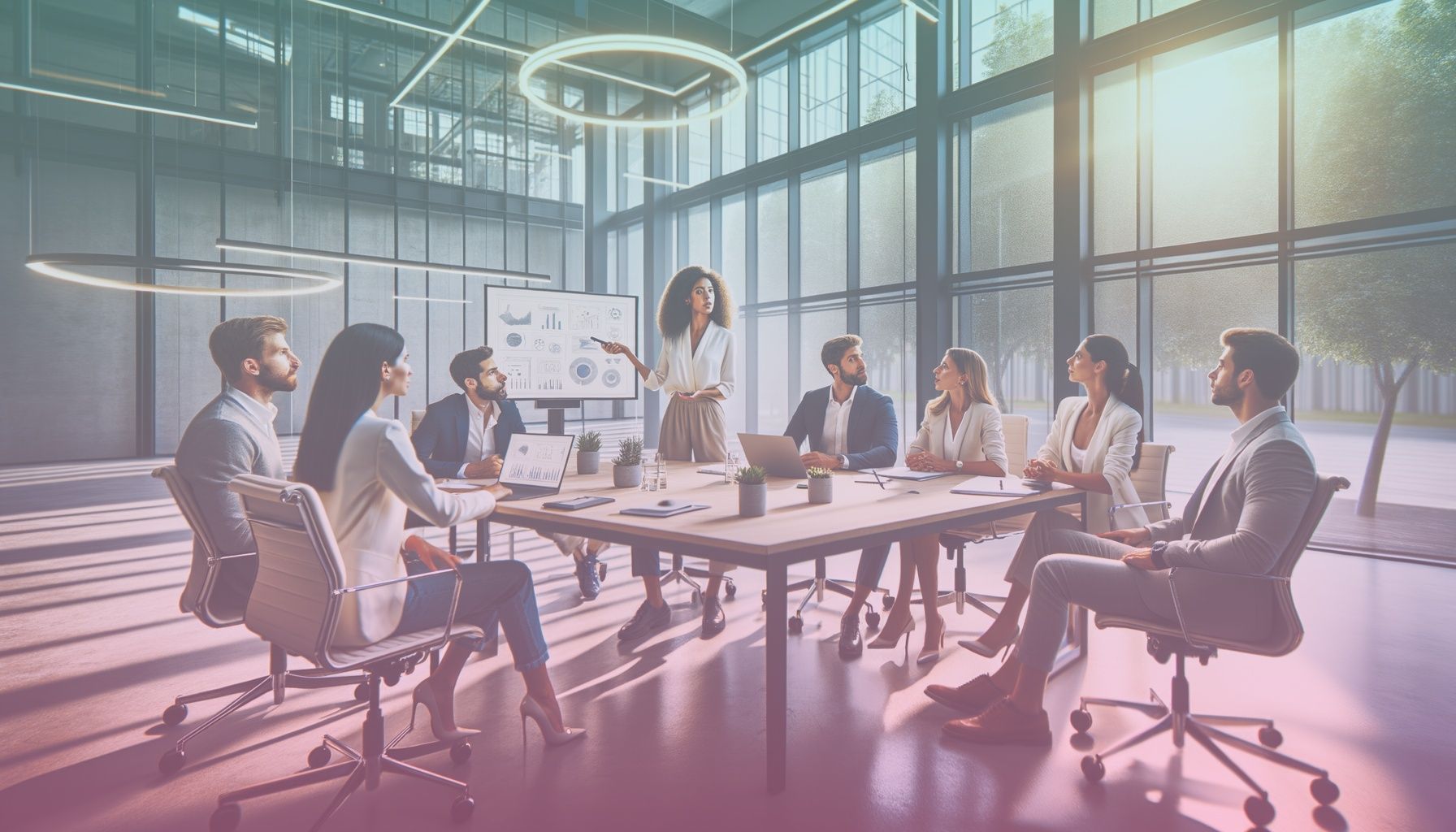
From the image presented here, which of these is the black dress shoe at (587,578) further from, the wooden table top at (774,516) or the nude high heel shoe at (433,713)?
the nude high heel shoe at (433,713)

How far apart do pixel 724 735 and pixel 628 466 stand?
3.80ft

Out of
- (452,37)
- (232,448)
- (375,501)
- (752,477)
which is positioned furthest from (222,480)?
(452,37)

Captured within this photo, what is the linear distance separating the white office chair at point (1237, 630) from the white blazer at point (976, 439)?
136 centimetres

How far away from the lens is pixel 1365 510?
5.81 m

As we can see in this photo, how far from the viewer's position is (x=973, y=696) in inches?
109

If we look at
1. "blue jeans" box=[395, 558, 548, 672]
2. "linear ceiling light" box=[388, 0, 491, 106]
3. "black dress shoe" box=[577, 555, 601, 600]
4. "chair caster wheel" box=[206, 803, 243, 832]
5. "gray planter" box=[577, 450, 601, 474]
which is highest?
"linear ceiling light" box=[388, 0, 491, 106]

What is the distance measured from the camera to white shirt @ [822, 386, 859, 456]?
4.00m

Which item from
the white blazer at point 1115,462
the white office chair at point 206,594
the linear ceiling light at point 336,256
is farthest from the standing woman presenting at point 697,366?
the linear ceiling light at point 336,256

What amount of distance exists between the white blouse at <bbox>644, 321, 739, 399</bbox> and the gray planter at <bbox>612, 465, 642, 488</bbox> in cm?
102

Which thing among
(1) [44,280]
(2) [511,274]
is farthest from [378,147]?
(2) [511,274]

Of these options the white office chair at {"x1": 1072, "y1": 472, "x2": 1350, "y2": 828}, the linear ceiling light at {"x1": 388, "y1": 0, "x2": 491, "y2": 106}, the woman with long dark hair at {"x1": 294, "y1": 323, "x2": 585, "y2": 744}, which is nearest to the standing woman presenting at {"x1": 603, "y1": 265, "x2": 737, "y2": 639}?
the woman with long dark hair at {"x1": 294, "y1": 323, "x2": 585, "y2": 744}

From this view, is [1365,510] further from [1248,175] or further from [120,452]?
[120,452]

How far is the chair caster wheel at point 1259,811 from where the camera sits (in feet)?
6.66

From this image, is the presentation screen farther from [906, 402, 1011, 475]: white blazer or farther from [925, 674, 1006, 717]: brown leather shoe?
[925, 674, 1006, 717]: brown leather shoe
